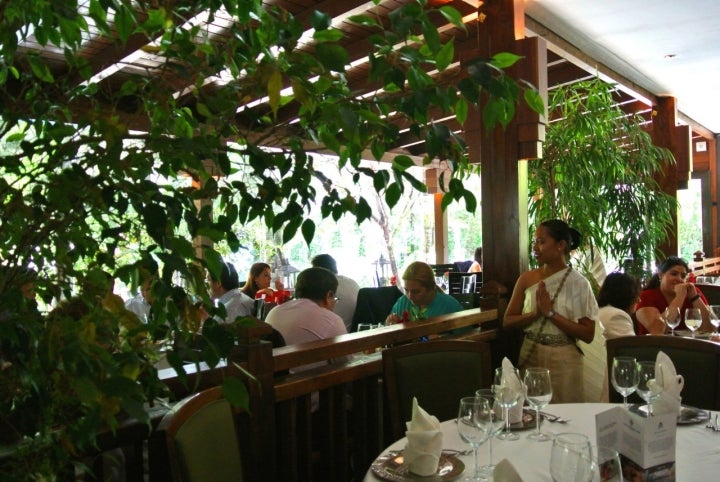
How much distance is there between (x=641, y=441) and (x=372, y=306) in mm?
3885

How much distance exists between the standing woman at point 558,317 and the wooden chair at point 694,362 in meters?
0.55

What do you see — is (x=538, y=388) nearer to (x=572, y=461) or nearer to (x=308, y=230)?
(x=572, y=461)

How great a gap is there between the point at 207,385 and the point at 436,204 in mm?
9418

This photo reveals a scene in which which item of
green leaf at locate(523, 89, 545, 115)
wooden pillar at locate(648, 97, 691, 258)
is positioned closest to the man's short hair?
green leaf at locate(523, 89, 545, 115)

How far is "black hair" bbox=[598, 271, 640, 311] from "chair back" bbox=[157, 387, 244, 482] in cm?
271

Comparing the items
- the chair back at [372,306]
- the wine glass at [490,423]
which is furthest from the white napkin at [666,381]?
the chair back at [372,306]

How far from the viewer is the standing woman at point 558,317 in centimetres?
342

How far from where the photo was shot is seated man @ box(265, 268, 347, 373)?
333cm

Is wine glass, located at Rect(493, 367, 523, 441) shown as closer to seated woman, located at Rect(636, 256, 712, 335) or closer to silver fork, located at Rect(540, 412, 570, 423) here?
silver fork, located at Rect(540, 412, 570, 423)

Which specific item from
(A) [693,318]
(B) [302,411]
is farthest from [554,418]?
(A) [693,318]

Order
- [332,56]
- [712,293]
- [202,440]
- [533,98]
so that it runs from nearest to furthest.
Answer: [332,56]
[533,98]
[202,440]
[712,293]

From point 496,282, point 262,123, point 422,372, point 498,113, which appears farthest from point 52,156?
point 496,282

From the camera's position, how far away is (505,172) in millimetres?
4246

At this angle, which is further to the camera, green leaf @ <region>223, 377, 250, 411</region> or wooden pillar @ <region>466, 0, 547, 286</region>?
wooden pillar @ <region>466, 0, 547, 286</region>
